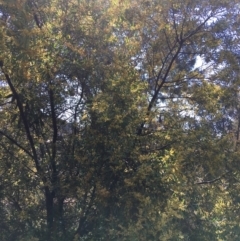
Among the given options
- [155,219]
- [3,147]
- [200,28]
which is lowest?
[155,219]

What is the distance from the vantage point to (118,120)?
303 inches

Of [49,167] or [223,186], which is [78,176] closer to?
[49,167]

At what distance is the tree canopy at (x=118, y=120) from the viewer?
7.82 metres

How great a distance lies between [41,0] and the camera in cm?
785

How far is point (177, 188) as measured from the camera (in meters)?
7.92

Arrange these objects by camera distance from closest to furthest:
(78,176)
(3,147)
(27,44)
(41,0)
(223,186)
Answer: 1. (27,44)
2. (41,0)
3. (78,176)
4. (3,147)
5. (223,186)

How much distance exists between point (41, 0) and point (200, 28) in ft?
9.61

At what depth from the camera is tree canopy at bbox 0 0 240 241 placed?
25.6 ft

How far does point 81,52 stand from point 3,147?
8.27 feet

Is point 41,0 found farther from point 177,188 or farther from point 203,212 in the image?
point 203,212

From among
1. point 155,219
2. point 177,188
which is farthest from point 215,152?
point 155,219

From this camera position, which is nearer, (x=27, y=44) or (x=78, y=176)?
(x=27, y=44)

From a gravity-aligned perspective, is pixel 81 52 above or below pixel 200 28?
below

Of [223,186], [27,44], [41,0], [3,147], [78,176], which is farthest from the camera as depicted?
[223,186]
